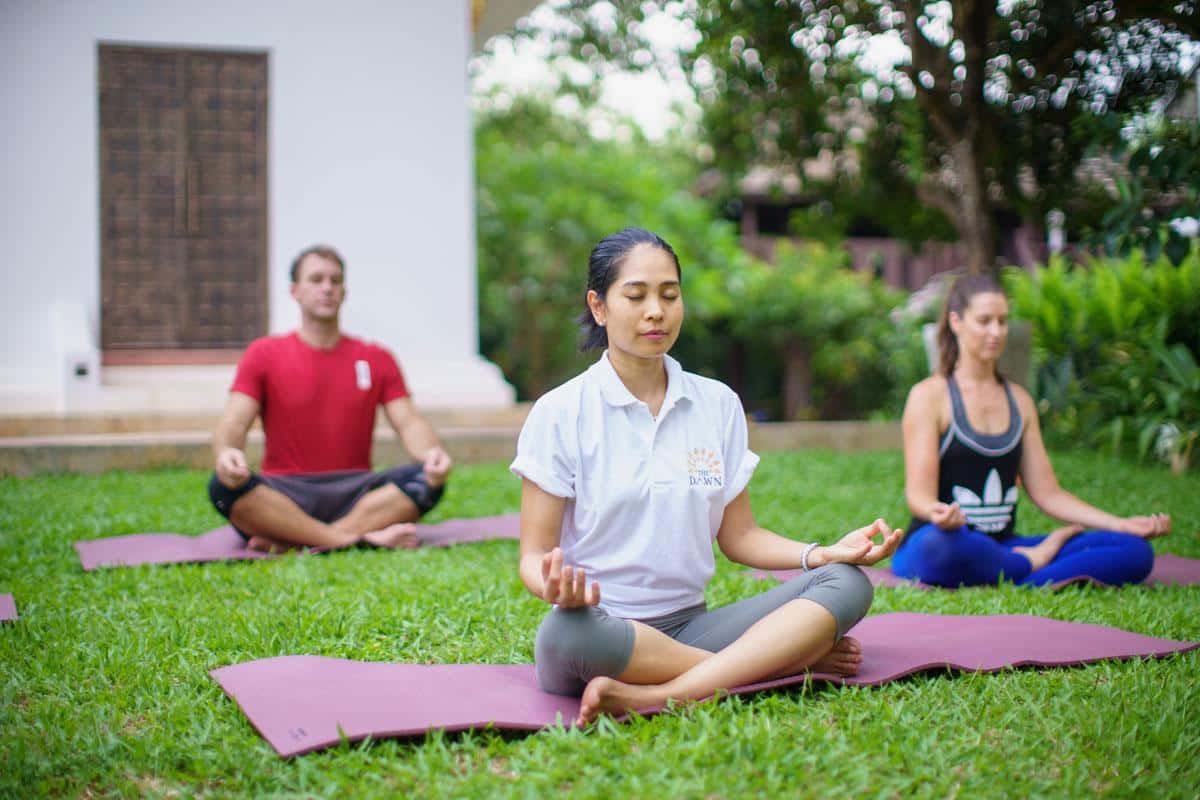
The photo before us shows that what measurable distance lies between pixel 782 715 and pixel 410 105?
756cm

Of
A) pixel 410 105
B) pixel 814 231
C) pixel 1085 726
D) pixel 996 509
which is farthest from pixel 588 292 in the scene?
pixel 814 231

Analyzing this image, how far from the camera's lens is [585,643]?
249cm

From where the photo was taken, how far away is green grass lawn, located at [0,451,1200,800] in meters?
2.22

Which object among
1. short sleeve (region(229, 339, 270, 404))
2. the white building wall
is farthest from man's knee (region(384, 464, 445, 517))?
the white building wall

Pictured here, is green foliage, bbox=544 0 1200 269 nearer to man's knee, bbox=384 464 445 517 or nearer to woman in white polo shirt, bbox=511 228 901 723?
man's knee, bbox=384 464 445 517

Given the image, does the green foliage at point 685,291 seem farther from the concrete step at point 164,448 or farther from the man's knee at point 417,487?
the man's knee at point 417,487

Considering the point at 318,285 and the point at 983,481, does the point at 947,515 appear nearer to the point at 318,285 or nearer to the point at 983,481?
the point at 983,481

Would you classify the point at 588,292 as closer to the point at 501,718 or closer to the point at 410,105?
the point at 501,718

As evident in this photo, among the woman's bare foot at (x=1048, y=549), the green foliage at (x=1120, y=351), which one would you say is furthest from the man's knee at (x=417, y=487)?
the green foliage at (x=1120, y=351)

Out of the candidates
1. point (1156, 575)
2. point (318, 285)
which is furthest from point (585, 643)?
point (318, 285)

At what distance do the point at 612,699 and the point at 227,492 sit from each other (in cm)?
254

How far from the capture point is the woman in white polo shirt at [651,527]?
262 cm

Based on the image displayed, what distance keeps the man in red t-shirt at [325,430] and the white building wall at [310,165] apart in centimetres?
389

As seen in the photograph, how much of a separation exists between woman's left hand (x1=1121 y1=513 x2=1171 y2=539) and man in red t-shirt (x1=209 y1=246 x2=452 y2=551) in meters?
2.48
